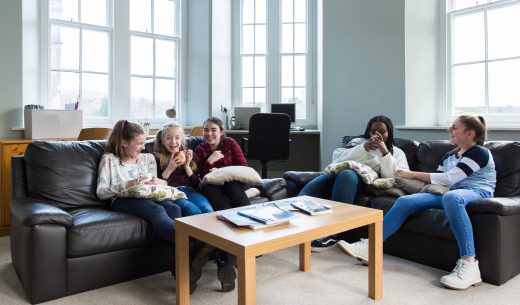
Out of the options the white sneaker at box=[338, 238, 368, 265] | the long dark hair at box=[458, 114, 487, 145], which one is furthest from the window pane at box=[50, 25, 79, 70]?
the long dark hair at box=[458, 114, 487, 145]

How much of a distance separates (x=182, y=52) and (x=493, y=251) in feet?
14.1

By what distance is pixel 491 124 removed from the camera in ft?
11.8

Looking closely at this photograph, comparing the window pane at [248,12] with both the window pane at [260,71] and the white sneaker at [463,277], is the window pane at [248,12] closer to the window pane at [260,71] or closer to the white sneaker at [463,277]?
the window pane at [260,71]

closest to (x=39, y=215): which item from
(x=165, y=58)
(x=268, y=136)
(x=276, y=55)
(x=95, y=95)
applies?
(x=268, y=136)

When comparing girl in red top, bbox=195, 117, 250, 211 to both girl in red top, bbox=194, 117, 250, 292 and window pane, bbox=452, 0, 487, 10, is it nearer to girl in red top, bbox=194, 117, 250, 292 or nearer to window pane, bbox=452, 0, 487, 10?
girl in red top, bbox=194, 117, 250, 292

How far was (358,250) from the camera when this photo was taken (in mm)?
2521

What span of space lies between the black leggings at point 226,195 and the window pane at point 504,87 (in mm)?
2562

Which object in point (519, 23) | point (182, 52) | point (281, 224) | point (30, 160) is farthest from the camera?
point (182, 52)

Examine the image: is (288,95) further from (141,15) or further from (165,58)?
(141,15)

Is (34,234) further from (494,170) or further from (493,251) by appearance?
(494,170)

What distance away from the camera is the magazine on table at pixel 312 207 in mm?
2006

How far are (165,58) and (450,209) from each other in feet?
13.4

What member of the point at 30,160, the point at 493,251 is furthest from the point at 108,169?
the point at 493,251

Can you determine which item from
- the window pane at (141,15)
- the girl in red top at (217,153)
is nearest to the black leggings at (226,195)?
the girl in red top at (217,153)
